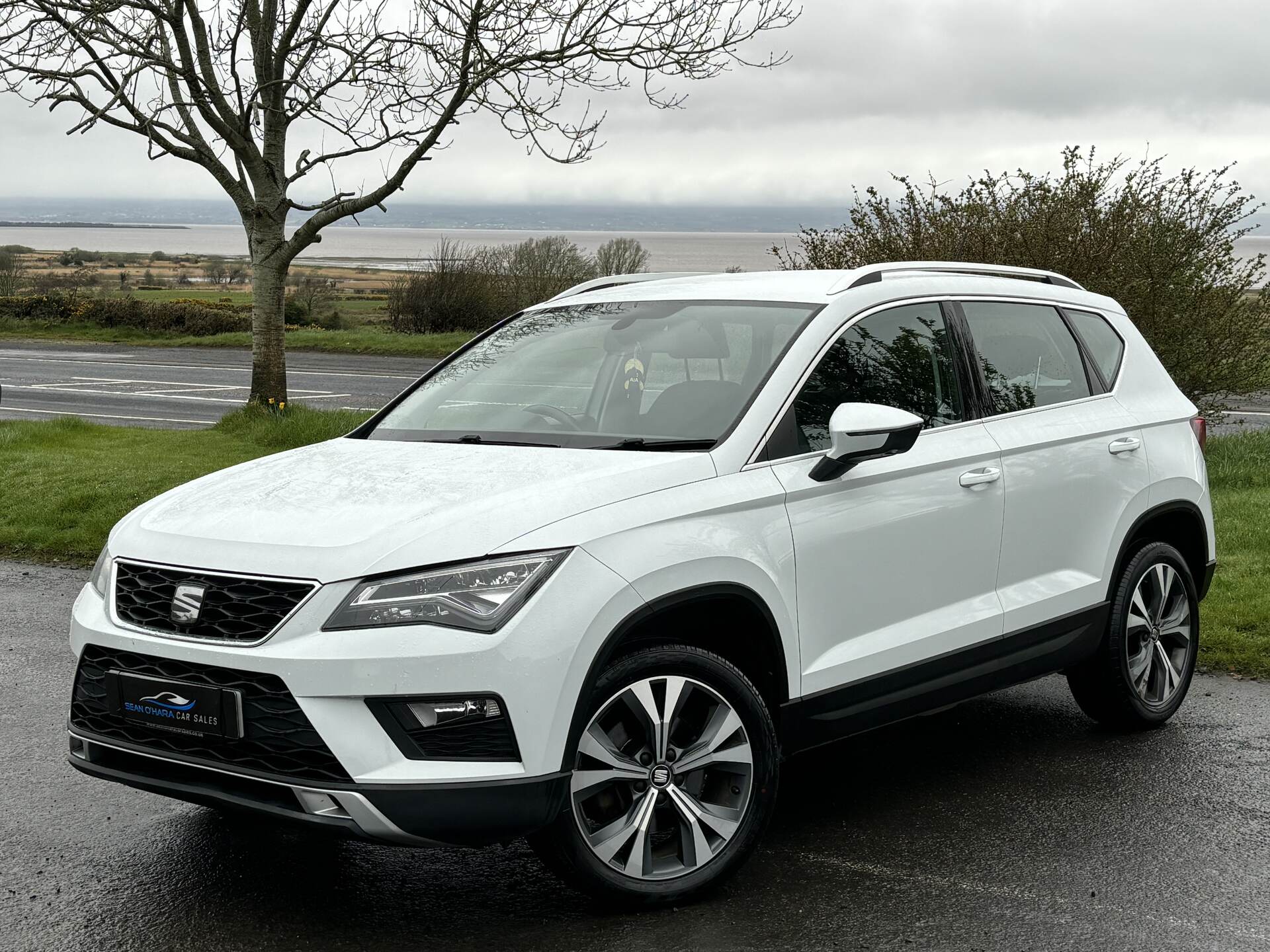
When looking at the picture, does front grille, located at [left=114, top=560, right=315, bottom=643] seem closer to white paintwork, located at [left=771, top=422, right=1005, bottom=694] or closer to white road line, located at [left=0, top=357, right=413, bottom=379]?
white paintwork, located at [left=771, top=422, right=1005, bottom=694]

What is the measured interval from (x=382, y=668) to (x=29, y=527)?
8091 mm

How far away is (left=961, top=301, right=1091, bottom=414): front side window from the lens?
518cm

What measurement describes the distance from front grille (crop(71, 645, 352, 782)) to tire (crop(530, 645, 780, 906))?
2.15 ft

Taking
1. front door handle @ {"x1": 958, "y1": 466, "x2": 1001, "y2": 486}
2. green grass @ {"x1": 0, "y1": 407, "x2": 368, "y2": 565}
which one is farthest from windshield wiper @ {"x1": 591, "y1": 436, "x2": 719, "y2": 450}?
green grass @ {"x1": 0, "y1": 407, "x2": 368, "y2": 565}

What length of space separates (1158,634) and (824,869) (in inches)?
89.2

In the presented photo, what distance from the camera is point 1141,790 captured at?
502cm

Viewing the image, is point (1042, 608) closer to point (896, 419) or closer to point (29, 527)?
point (896, 419)

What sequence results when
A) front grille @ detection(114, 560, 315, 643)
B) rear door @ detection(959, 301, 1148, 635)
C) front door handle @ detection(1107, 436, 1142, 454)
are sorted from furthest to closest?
front door handle @ detection(1107, 436, 1142, 454), rear door @ detection(959, 301, 1148, 635), front grille @ detection(114, 560, 315, 643)

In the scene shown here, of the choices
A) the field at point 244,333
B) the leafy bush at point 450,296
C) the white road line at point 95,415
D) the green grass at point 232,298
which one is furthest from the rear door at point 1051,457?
the green grass at point 232,298

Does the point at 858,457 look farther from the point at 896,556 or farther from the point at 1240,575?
the point at 1240,575

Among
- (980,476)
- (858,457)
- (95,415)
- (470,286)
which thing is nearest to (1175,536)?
(980,476)

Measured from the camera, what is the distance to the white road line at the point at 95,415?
65.0ft

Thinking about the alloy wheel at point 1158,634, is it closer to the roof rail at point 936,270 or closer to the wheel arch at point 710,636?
the roof rail at point 936,270

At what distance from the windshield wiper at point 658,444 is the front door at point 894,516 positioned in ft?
0.75
